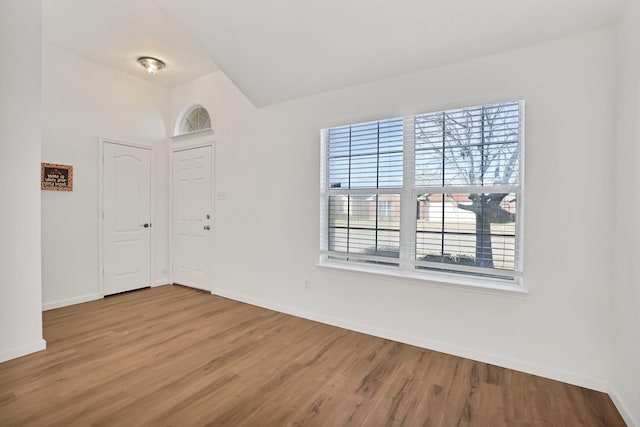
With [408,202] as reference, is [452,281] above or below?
below

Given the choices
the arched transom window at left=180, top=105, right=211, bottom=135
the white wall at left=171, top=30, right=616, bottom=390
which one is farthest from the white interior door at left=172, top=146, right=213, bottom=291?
the white wall at left=171, top=30, right=616, bottom=390

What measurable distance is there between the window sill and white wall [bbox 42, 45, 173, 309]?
3209 mm

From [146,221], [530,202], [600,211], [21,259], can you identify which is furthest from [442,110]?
[146,221]

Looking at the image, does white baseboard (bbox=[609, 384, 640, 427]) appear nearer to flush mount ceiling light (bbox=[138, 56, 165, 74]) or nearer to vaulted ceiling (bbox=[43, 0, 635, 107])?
vaulted ceiling (bbox=[43, 0, 635, 107])

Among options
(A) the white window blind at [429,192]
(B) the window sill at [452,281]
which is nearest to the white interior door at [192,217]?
(A) the white window blind at [429,192]

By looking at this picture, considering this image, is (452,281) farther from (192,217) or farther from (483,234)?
(192,217)

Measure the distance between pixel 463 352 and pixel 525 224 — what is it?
1.13 metres

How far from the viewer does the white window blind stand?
2498 mm

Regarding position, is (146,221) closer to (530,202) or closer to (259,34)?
(259,34)

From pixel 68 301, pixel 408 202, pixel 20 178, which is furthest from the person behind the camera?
pixel 68 301

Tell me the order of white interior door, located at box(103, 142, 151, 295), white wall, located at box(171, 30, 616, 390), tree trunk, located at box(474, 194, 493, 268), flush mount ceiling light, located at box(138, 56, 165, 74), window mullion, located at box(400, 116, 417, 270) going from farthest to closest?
white interior door, located at box(103, 142, 151, 295)
flush mount ceiling light, located at box(138, 56, 165, 74)
window mullion, located at box(400, 116, 417, 270)
tree trunk, located at box(474, 194, 493, 268)
white wall, located at box(171, 30, 616, 390)

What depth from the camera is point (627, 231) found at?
187 centimetres

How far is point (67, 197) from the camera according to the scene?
379 cm

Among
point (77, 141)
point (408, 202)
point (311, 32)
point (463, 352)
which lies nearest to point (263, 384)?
point (463, 352)
